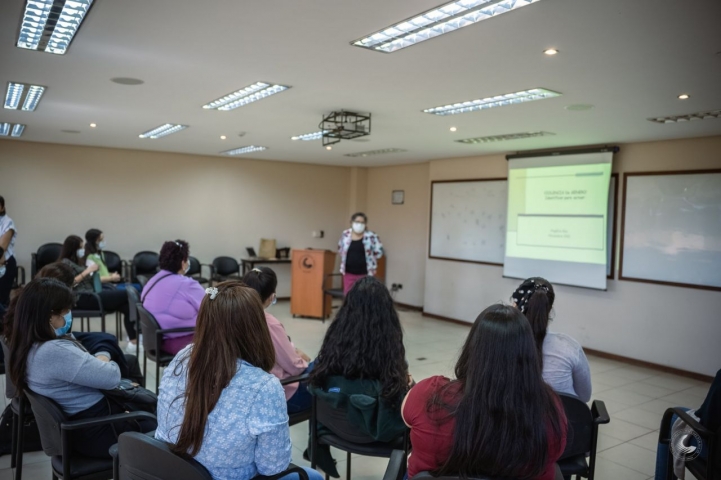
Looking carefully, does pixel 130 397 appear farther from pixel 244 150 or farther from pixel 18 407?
pixel 244 150

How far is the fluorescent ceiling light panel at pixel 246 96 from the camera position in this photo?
171 inches

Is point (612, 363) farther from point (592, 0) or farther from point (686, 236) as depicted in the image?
point (592, 0)

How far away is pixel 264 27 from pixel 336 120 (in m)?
2.54

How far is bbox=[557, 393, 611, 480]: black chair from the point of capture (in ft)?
7.99

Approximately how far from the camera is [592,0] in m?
2.43

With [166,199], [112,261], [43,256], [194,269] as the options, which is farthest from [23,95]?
[194,269]

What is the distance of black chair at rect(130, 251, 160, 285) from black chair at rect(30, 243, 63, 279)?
3.46ft

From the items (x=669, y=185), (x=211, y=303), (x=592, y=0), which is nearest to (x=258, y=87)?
(x=592, y=0)

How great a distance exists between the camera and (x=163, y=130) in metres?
6.88

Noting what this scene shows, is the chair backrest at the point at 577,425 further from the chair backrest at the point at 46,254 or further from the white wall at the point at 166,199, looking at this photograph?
the white wall at the point at 166,199

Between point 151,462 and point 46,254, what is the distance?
7421mm

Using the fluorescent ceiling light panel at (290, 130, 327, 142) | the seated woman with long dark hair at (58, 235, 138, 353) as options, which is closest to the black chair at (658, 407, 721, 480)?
the seated woman with long dark hair at (58, 235, 138, 353)

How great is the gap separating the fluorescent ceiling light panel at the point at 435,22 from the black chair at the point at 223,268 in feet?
22.2

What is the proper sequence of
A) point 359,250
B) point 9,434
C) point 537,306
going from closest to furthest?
point 537,306, point 9,434, point 359,250
